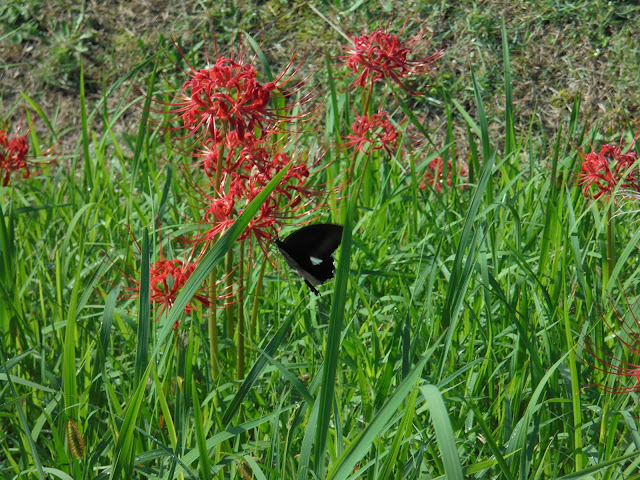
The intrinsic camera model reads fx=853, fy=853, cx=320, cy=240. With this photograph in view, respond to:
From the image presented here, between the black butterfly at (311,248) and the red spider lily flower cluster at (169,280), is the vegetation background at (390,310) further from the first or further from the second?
the black butterfly at (311,248)

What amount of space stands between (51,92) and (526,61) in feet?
9.80

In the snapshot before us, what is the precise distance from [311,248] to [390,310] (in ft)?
2.43

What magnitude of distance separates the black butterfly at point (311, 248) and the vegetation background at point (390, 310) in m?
0.24

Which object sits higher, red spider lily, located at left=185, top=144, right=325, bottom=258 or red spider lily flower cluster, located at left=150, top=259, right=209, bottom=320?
red spider lily, located at left=185, top=144, right=325, bottom=258

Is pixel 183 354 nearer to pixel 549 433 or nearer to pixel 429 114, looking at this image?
pixel 549 433

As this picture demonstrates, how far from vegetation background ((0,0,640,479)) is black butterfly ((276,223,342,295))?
0.24 meters

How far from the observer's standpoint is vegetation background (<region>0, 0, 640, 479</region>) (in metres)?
1.94

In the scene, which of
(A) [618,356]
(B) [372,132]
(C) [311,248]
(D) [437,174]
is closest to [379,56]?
(B) [372,132]

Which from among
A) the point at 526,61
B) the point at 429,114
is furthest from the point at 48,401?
the point at 526,61

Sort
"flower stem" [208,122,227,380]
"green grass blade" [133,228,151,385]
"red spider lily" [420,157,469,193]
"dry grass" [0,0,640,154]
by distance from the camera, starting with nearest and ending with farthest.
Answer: "green grass blade" [133,228,151,385]
"flower stem" [208,122,227,380]
"red spider lily" [420,157,469,193]
"dry grass" [0,0,640,154]

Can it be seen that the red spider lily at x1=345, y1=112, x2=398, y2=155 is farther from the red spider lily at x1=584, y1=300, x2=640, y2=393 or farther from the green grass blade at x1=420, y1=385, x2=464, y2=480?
the green grass blade at x1=420, y1=385, x2=464, y2=480

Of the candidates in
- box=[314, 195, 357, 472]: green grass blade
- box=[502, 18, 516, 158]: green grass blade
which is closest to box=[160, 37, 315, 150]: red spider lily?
box=[314, 195, 357, 472]: green grass blade

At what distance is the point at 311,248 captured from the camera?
7.26ft

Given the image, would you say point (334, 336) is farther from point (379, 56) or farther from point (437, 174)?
point (437, 174)
